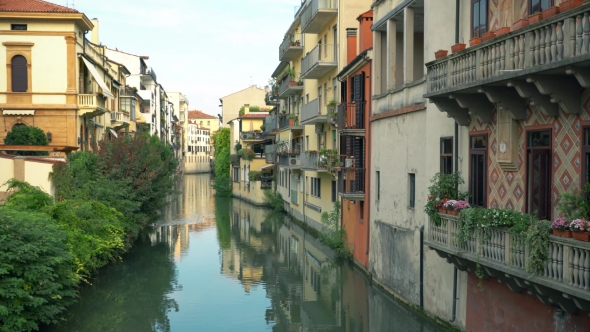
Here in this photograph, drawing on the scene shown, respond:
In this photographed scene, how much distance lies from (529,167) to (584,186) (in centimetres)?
173

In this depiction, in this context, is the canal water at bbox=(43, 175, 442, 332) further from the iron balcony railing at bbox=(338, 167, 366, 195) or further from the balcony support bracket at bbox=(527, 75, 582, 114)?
the balcony support bracket at bbox=(527, 75, 582, 114)

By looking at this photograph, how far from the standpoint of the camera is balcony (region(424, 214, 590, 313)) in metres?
8.34

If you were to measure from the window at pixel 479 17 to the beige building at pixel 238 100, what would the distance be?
73860mm

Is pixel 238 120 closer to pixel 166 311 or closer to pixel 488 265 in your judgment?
pixel 166 311

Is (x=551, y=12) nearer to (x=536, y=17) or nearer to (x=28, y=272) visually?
(x=536, y=17)

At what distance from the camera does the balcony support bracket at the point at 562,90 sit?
9.21 meters

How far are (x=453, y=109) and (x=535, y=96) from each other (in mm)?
3148

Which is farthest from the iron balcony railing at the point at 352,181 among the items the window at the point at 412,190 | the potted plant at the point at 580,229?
the potted plant at the point at 580,229

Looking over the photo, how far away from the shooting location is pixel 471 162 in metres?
13.1

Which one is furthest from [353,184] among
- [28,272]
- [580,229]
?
[580,229]

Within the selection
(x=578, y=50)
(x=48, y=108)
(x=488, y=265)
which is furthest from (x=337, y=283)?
(x=48, y=108)

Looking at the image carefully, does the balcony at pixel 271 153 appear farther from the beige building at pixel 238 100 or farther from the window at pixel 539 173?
the window at pixel 539 173

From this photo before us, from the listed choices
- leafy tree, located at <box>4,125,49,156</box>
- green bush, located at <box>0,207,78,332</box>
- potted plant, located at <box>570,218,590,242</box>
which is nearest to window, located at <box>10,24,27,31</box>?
leafy tree, located at <box>4,125,49,156</box>

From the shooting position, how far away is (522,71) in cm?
922
